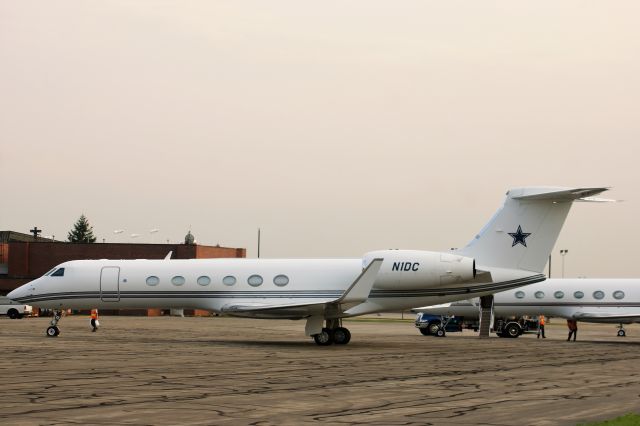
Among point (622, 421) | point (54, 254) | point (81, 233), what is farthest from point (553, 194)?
point (81, 233)

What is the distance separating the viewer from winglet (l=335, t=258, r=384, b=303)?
93.5 ft

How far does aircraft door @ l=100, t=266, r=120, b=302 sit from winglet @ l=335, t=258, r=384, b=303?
865 centimetres

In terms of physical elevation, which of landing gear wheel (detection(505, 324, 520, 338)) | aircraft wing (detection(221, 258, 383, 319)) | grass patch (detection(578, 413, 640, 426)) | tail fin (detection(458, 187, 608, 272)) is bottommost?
landing gear wheel (detection(505, 324, 520, 338))

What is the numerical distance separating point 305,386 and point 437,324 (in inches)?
1172

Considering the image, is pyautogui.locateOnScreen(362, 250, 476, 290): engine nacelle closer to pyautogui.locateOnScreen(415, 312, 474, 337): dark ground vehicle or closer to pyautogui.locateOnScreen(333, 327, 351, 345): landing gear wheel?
pyautogui.locateOnScreen(333, 327, 351, 345): landing gear wheel

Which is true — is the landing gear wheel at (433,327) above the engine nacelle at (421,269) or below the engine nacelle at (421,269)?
below

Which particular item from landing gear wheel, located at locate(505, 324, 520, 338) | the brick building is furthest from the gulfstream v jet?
the brick building

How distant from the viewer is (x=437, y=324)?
4575 cm

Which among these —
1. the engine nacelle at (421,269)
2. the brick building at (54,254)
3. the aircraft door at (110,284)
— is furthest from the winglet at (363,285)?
the brick building at (54,254)

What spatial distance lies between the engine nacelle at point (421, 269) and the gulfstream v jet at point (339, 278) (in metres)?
0.03

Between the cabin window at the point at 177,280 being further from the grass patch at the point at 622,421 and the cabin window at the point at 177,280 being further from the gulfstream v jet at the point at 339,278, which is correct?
the grass patch at the point at 622,421

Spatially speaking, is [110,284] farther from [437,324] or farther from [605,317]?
[605,317]

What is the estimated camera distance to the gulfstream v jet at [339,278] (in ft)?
97.7

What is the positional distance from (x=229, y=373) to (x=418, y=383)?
409 cm
